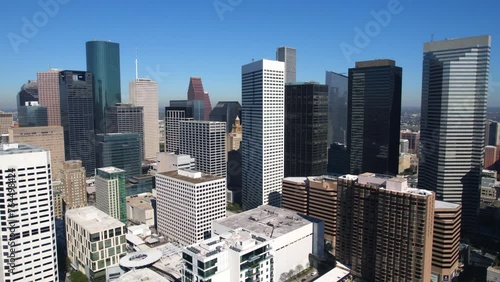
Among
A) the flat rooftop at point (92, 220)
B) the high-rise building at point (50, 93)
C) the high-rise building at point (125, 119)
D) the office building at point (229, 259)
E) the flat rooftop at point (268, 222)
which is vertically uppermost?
the high-rise building at point (50, 93)

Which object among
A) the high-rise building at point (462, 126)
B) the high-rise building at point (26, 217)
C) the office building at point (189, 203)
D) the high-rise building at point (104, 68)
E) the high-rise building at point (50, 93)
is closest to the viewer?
the high-rise building at point (26, 217)

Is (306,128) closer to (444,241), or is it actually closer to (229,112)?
(444,241)

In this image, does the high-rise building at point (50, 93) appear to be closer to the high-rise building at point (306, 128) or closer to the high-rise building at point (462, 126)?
the high-rise building at point (306, 128)

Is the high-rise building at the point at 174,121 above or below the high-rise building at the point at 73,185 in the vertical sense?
above

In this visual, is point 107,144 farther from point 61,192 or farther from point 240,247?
point 240,247

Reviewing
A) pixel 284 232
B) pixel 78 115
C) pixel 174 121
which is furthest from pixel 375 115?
pixel 78 115

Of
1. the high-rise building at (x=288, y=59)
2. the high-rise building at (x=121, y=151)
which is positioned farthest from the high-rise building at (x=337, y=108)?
the high-rise building at (x=121, y=151)
